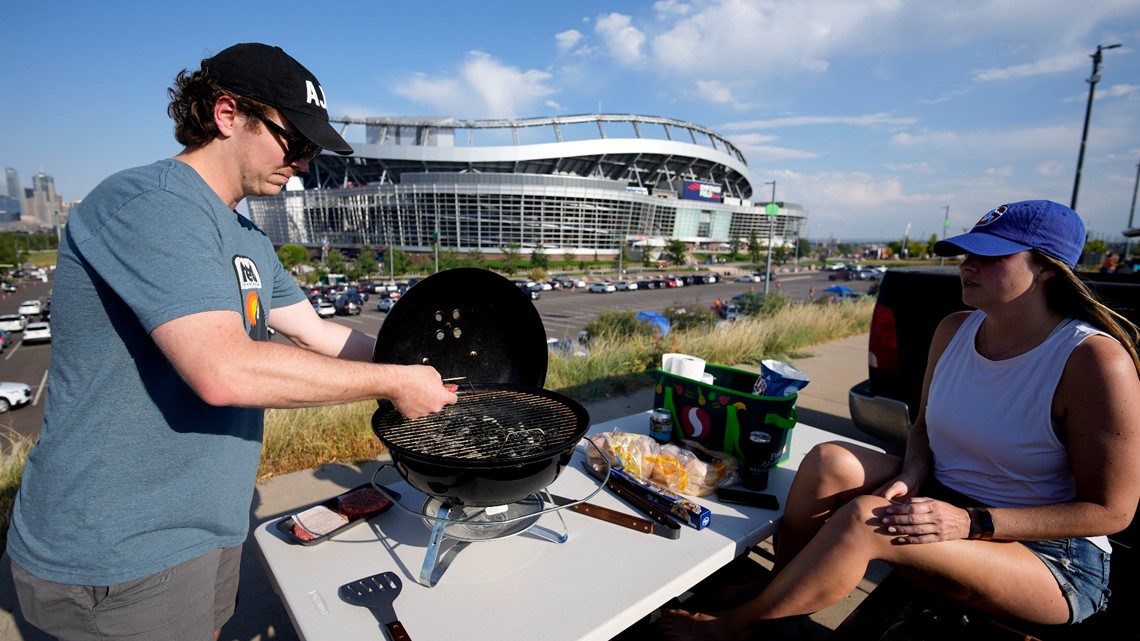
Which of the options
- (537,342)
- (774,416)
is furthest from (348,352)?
(774,416)

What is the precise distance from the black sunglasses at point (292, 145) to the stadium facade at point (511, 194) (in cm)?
6144

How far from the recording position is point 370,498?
1.93 metres

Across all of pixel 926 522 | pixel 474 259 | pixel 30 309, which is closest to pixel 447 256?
pixel 474 259

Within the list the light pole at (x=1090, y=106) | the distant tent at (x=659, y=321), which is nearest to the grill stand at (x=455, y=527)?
the distant tent at (x=659, y=321)

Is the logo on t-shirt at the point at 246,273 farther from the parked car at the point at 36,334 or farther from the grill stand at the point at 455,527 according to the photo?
the parked car at the point at 36,334

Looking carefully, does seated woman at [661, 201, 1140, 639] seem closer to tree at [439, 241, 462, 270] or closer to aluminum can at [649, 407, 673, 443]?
aluminum can at [649, 407, 673, 443]

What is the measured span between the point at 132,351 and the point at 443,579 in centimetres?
103

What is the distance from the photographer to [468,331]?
209cm

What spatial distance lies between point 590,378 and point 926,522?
15.7ft

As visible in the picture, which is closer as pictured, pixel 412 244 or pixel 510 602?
pixel 510 602

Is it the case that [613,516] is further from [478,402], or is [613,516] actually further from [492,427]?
→ [478,402]

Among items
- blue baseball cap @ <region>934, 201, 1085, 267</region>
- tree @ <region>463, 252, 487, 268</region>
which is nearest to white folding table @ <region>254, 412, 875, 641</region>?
blue baseball cap @ <region>934, 201, 1085, 267</region>

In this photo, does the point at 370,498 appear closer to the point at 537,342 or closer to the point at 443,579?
the point at 443,579

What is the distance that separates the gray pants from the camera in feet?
4.22
